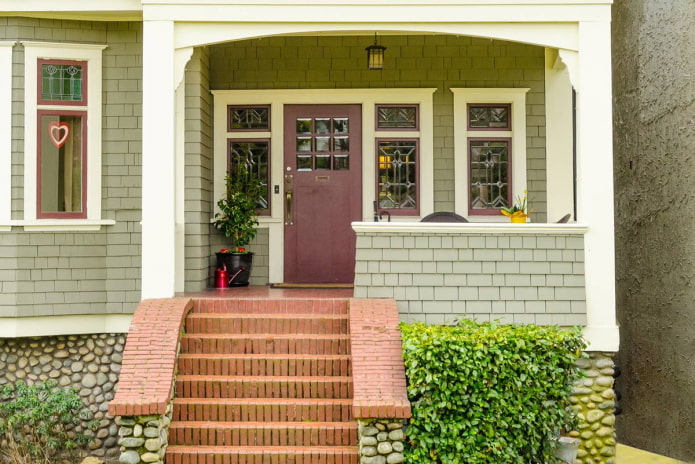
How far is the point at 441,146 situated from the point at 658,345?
3.41 metres

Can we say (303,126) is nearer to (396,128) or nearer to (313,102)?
(313,102)

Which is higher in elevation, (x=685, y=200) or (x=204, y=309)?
(x=685, y=200)

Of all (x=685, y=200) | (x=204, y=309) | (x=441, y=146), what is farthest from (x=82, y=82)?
(x=685, y=200)

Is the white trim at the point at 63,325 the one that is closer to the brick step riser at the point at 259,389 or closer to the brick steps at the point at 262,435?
the brick step riser at the point at 259,389

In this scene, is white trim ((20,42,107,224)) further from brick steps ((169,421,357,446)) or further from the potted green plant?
brick steps ((169,421,357,446))

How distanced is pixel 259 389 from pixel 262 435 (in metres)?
0.45

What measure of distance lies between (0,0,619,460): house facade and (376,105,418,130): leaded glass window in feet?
0.06

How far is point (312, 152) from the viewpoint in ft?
29.2

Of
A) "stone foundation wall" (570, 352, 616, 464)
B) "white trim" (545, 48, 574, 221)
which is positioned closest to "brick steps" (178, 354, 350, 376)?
"stone foundation wall" (570, 352, 616, 464)

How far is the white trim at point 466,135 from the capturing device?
864cm

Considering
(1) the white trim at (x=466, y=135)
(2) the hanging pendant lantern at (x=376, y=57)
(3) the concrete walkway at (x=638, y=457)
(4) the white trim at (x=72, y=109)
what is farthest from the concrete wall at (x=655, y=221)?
(4) the white trim at (x=72, y=109)

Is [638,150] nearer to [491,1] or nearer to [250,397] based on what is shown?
[491,1]

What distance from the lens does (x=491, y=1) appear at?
6.80 meters

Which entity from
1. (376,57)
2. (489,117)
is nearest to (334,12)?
(376,57)
